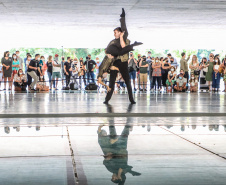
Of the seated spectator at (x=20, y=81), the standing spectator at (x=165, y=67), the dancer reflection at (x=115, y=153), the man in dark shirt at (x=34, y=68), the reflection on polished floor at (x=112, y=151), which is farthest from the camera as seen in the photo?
the standing spectator at (x=165, y=67)

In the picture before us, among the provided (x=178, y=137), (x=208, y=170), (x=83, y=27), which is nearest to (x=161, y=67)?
(x=83, y=27)

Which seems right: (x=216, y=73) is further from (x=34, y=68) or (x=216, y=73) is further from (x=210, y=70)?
(x=34, y=68)

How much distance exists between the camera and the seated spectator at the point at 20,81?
76.9ft

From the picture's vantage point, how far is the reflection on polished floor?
4.01 m

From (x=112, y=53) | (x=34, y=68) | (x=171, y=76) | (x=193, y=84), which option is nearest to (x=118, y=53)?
(x=112, y=53)

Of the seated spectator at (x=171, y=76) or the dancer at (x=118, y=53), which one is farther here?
the seated spectator at (x=171, y=76)

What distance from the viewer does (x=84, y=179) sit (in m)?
3.90

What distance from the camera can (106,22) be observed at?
85.1 feet

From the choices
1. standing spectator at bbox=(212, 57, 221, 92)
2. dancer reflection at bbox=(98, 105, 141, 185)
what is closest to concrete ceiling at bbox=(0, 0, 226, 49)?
standing spectator at bbox=(212, 57, 221, 92)

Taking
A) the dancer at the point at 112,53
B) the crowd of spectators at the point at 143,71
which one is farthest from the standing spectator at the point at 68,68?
the dancer at the point at 112,53

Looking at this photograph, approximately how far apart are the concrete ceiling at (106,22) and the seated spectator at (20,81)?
3.21 meters

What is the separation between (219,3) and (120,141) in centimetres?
1508

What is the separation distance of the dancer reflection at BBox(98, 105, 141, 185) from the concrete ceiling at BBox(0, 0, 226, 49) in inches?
506

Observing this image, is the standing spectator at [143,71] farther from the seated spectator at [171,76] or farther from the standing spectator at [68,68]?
the standing spectator at [68,68]
